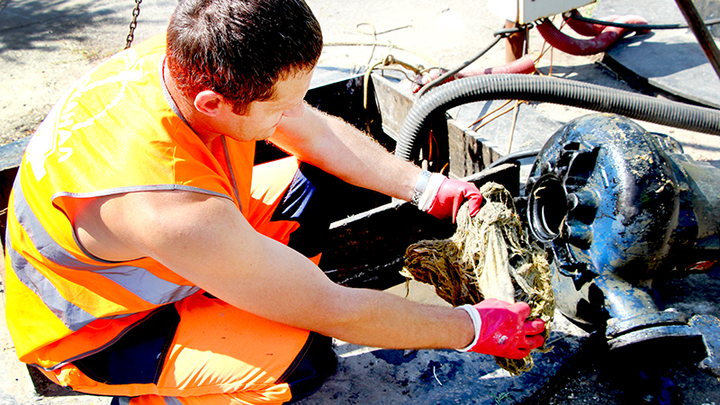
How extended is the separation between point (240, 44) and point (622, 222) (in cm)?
126

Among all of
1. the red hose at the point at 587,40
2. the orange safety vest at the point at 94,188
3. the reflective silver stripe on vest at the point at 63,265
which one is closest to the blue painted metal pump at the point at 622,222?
the orange safety vest at the point at 94,188

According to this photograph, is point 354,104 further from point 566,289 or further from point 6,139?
point 6,139

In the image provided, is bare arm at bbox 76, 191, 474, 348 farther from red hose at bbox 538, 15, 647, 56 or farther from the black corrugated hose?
red hose at bbox 538, 15, 647, 56

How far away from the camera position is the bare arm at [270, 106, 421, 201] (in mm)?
1824

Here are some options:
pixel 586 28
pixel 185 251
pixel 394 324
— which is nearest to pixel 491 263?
pixel 394 324

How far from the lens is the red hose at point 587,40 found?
354 centimetres

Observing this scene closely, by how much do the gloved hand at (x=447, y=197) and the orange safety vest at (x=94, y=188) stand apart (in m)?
0.72

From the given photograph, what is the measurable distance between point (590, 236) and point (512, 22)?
85.3 inches

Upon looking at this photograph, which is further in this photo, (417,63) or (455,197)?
(417,63)

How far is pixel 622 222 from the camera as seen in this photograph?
1562 mm

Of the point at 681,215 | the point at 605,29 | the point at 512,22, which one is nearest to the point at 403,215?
the point at 681,215

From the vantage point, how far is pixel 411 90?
117 inches

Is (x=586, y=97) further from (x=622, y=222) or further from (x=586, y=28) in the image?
(x=586, y=28)

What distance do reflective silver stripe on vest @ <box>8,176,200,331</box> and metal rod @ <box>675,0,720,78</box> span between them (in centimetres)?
198
